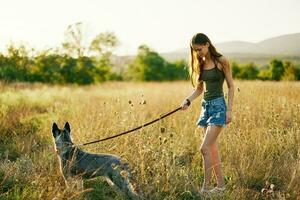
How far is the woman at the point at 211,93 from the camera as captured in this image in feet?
19.7

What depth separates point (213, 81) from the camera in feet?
20.1

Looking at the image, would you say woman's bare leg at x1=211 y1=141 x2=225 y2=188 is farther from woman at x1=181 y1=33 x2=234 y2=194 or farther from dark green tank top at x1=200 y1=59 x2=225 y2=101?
dark green tank top at x1=200 y1=59 x2=225 y2=101

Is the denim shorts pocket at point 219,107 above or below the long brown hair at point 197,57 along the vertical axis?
below

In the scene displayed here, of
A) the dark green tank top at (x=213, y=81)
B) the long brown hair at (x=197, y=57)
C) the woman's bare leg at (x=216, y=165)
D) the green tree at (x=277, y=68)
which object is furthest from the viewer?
the green tree at (x=277, y=68)

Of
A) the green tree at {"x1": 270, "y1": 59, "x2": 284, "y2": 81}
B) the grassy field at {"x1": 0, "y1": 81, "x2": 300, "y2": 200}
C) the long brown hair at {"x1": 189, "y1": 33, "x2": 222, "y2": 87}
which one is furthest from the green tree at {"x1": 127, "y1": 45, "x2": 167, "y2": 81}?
the long brown hair at {"x1": 189, "y1": 33, "x2": 222, "y2": 87}

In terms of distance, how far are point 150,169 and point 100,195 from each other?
0.71 meters

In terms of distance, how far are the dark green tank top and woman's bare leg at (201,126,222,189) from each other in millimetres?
385

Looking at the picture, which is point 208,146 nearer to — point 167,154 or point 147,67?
point 167,154

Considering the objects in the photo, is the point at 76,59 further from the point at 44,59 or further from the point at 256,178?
the point at 256,178

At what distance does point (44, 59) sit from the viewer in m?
44.0

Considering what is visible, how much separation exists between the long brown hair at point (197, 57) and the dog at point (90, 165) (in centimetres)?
144

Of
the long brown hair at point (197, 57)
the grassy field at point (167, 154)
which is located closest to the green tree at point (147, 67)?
the grassy field at point (167, 154)

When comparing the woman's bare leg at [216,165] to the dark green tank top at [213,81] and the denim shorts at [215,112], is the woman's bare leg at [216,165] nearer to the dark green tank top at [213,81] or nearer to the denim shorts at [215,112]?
the denim shorts at [215,112]

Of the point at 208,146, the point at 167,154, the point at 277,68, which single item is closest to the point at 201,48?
the point at 208,146
